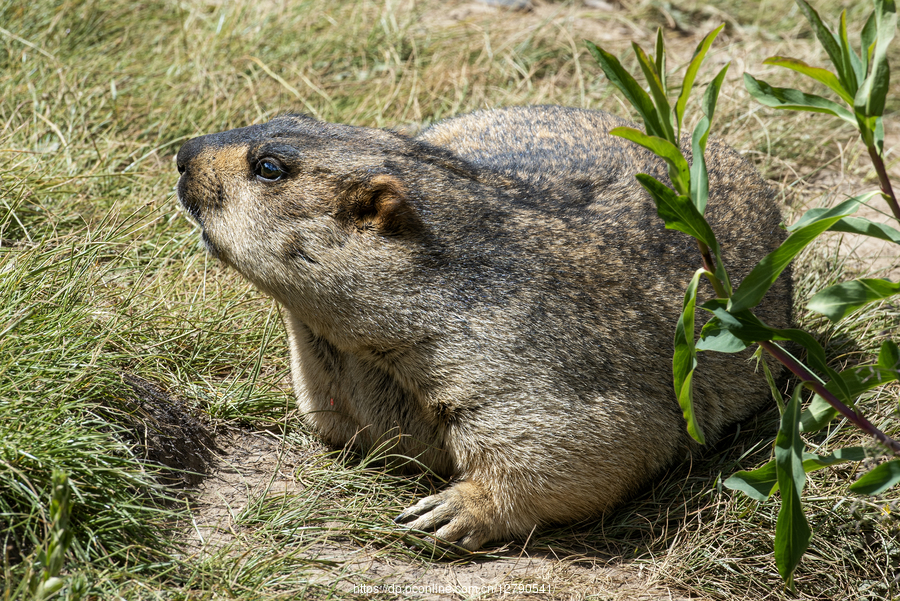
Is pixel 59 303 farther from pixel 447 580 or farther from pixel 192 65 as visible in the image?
pixel 192 65

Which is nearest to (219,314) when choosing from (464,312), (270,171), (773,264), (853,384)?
(270,171)

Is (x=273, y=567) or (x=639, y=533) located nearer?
(x=273, y=567)

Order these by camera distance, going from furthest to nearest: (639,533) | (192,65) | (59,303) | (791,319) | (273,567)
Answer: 1. (192,65)
2. (791,319)
3. (639,533)
4. (59,303)
5. (273,567)

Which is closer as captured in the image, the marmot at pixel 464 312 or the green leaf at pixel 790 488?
the green leaf at pixel 790 488

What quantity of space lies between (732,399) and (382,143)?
2.50 metres

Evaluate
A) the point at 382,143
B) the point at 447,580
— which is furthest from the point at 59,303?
the point at 447,580

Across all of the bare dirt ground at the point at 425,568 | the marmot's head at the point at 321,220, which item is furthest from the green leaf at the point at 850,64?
the bare dirt ground at the point at 425,568

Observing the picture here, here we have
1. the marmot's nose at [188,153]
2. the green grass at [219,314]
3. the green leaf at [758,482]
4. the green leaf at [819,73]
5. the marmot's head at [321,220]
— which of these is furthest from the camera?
the marmot's nose at [188,153]

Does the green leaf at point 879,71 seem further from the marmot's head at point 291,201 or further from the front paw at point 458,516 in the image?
the front paw at point 458,516

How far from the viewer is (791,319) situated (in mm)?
5242

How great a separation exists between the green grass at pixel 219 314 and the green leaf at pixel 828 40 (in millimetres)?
1743

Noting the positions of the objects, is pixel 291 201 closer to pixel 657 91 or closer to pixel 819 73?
pixel 657 91

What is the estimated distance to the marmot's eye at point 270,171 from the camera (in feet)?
13.9

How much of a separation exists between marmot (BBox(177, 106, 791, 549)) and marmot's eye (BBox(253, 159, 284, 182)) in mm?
12
